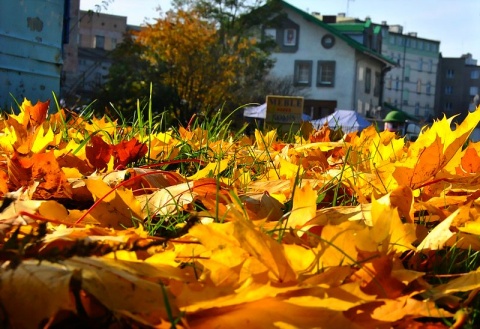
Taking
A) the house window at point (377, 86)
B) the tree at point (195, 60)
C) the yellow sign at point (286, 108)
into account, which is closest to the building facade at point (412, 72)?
the house window at point (377, 86)

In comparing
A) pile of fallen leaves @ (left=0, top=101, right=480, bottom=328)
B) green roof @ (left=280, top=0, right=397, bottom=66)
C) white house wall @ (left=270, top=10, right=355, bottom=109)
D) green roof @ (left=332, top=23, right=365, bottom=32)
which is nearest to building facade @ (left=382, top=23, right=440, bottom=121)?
green roof @ (left=332, top=23, right=365, bottom=32)

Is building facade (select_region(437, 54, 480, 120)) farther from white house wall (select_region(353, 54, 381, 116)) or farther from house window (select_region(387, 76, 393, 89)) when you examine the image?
white house wall (select_region(353, 54, 381, 116))

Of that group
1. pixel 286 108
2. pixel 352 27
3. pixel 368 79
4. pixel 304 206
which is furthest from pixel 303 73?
pixel 304 206

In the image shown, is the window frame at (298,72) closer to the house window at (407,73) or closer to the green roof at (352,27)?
the green roof at (352,27)

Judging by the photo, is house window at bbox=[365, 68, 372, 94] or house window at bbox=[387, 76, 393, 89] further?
house window at bbox=[387, 76, 393, 89]

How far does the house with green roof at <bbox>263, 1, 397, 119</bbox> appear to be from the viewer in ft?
143

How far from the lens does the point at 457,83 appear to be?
308 ft

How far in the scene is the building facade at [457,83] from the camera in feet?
306

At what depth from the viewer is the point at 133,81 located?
2689cm

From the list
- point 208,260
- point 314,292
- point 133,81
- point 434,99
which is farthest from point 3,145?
point 434,99

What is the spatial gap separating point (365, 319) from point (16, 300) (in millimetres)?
371

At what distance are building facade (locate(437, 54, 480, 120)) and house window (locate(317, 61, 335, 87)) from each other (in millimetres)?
52105

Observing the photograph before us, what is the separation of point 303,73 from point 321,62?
164 centimetres

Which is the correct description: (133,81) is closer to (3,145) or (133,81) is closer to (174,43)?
(174,43)
